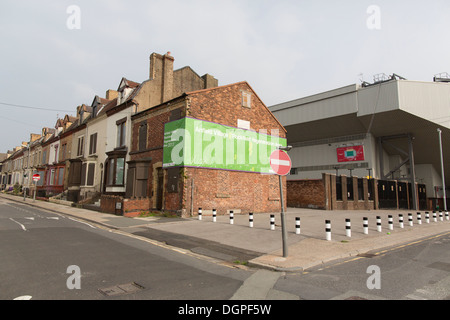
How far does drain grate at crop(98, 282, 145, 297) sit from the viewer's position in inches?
186

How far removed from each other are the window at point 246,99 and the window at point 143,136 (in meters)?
7.99

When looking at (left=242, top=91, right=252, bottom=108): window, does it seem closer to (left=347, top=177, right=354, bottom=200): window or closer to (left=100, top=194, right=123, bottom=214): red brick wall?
(left=100, top=194, right=123, bottom=214): red brick wall

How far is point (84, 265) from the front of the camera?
6.44 meters

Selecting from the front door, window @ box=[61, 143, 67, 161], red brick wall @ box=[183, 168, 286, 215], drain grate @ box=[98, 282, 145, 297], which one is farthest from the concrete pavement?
window @ box=[61, 143, 67, 161]

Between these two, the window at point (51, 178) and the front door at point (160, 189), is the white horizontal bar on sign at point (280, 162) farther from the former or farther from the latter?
the window at point (51, 178)

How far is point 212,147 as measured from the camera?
62.6 feet

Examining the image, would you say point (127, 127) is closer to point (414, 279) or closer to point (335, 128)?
point (414, 279)

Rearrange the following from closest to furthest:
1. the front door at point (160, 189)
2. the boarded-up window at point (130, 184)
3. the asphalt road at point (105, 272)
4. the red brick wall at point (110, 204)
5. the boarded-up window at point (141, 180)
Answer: the asphalt road at point (105, 272)
the red brick wall at point (110, 204)
the front door at point (160, 189)
the boarded-up window at point (141, 180)
the boarded-up window at point (130, 184)

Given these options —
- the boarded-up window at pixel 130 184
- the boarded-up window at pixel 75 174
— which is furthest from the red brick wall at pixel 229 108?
the boarded-up window at pixel 75 174

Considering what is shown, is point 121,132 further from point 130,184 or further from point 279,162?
point 279,162

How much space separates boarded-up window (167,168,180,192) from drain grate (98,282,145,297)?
12434 mm

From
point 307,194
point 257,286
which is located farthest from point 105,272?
point 307,194

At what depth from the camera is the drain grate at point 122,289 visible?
473 cm
